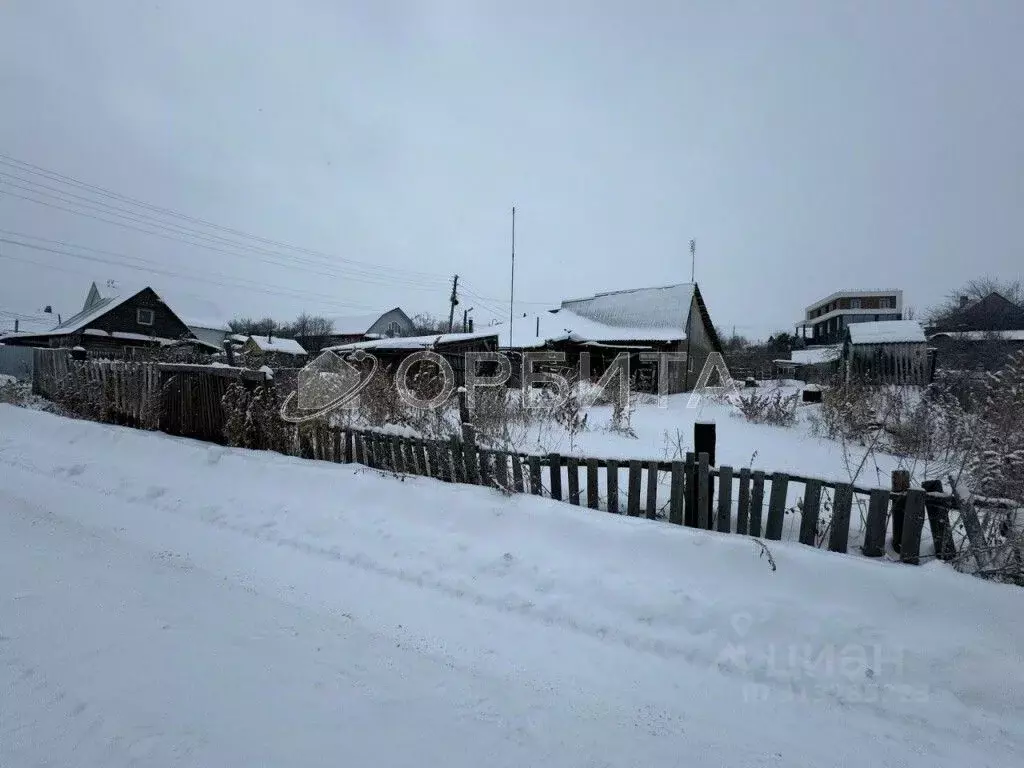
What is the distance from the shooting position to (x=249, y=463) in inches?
224

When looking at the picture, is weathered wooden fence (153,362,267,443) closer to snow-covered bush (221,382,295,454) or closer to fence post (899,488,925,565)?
snow-covered bush (221,382,295,454)

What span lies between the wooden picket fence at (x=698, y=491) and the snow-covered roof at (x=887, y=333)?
21.4 metres

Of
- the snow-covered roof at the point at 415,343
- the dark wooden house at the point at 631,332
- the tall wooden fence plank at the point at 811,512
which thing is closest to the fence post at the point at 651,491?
the tall wooden fence plank at the point at 811,512

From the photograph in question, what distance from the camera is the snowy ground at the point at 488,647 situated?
2.11 meters

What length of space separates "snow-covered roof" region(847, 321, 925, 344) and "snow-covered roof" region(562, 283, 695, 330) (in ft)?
27.7

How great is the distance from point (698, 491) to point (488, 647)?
7.54ft

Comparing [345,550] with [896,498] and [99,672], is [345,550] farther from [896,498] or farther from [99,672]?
[896,498]

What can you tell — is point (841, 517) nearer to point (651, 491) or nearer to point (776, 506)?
point (776, 506)

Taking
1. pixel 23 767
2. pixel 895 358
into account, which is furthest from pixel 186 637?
pixel 895 358

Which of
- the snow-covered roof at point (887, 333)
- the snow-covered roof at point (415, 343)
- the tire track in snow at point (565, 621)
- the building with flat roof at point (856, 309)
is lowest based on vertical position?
the tire track in snow at point (565, 621)

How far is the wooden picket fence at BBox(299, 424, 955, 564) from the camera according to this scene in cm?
336

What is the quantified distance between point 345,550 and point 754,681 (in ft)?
10.6

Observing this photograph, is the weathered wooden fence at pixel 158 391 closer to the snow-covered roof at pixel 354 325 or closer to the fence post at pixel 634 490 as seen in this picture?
the fence post at pixel 634 490

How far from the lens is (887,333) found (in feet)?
69.2
